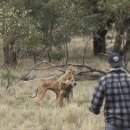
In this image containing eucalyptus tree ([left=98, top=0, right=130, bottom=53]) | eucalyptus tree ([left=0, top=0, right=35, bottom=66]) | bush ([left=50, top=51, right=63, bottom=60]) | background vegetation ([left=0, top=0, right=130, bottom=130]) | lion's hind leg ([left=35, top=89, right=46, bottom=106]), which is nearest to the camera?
background vegetation ([left=0, top=0, right=130, bottom=130])

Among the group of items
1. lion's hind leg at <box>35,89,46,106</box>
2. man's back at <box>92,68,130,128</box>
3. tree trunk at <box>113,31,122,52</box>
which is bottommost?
lion's hind leg at <box>35,89,46,106</box>

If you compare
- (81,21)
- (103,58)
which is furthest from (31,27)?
(103,58)

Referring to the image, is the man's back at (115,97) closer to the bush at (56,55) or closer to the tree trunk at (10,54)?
the tree trunk at (10,54)

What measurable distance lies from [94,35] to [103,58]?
1450mm

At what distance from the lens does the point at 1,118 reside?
479 inches

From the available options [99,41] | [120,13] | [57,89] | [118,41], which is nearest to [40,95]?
[57,89]

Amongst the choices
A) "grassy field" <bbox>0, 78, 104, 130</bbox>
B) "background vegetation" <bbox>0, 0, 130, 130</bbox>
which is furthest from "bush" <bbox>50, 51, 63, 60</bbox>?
"grassy field" <bbox>0, 78, 104, 130</bbox>

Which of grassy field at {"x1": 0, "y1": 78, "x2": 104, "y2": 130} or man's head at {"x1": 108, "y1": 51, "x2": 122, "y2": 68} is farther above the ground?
man's head at {"x1": 108, "y1": 51, "x2": 122, "y2": 68}

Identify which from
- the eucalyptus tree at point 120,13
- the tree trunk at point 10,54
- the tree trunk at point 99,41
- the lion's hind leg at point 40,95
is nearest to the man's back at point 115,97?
the lion's hind leg at point 40,95

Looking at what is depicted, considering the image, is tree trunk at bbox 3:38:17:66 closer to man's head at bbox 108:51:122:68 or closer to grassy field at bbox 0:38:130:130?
grassy field at bbox 0:38:130:130

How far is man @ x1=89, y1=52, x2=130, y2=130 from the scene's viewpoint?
6.73 meters

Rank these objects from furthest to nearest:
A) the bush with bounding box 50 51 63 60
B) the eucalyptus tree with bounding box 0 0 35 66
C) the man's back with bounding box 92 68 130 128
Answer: the bush with bounding box 50 51 63 60 → the eucalyptus tree with bounding box 0 0 35 66 → the man's back with bounding box 92 68 130 128

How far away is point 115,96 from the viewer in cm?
677

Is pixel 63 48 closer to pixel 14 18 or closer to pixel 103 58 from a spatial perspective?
pixel 103 58
